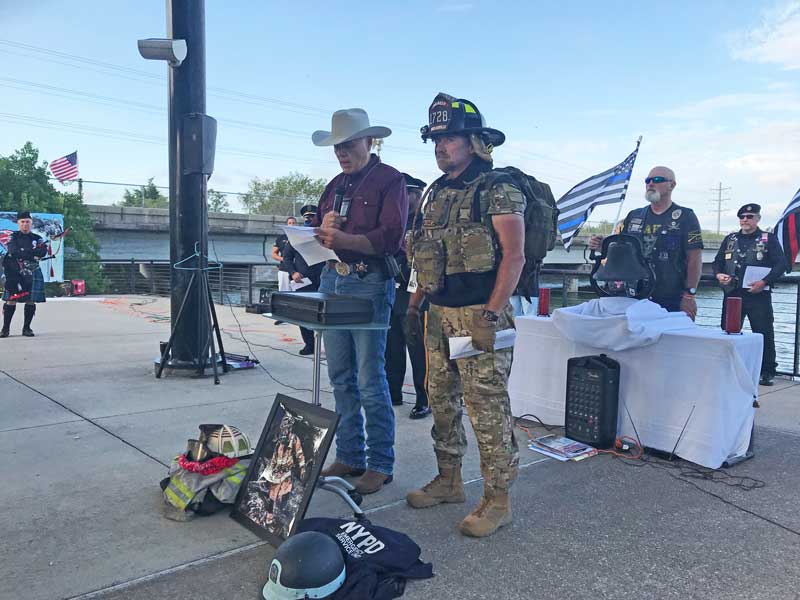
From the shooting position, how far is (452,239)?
302cm

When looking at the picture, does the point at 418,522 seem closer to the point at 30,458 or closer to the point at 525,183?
the point at 525,183

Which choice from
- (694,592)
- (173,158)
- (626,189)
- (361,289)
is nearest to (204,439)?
(361,289)

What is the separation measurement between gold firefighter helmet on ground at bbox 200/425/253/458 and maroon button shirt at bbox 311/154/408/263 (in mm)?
1103

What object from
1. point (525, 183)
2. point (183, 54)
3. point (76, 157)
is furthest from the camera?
point (76, 157)

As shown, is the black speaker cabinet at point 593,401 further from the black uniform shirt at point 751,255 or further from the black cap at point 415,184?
the black uniform shirt at point 751,255

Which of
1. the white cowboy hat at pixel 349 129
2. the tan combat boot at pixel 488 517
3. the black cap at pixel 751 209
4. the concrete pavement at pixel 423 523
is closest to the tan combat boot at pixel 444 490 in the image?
the concrete pavement at pixel 423 523

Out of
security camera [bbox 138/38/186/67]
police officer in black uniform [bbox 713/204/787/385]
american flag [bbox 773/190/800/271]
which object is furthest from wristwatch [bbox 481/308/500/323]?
police officer in black uniform [bbox 713/204/787/385]

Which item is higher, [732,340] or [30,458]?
[732,340]

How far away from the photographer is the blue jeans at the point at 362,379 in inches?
136

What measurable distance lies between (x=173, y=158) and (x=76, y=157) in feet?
73.3

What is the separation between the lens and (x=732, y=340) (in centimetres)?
382

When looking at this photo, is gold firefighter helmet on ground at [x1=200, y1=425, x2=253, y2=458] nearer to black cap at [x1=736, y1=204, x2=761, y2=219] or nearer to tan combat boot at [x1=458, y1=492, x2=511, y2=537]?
tan combat boot at [x1=458, y1=492, x2=511, y2=537]

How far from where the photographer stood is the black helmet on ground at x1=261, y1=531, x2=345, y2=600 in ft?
7.24

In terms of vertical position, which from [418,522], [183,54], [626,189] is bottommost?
[418,522]
